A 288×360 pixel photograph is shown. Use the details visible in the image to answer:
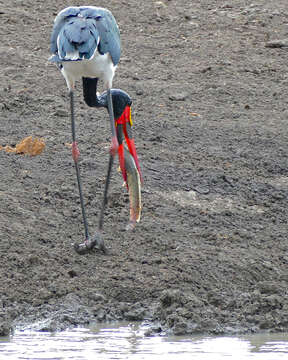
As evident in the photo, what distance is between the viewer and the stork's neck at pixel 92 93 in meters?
8.83

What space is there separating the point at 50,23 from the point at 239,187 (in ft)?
17.0

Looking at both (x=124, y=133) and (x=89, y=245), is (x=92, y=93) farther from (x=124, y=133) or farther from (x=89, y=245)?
(x=89, y=245)

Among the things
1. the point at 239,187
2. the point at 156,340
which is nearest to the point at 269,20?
the point at 239,187

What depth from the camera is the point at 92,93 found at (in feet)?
29.0

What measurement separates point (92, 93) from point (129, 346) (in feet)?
8.42

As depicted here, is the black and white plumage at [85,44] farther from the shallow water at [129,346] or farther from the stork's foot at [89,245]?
the shallow water at [129,346]

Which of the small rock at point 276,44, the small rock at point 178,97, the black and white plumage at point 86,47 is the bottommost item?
the small rock at point 178,97

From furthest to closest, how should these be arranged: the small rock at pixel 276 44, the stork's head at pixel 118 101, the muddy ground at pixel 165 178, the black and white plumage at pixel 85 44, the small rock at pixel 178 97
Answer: the small rock at pixel 276 44
the small rock at pixel 178 97
the stork's head at pixel 118 101
the black and white plumage at pixel 85 44
the muddy ground at pixel 165 178

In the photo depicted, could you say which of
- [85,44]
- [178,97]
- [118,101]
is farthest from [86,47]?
[178,97]

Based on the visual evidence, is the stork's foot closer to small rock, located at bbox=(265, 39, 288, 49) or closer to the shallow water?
the shallow water

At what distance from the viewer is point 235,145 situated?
11.2 metres

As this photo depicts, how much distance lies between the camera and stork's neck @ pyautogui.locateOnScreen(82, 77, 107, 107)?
29.0ft

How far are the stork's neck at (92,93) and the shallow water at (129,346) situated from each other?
2.24m

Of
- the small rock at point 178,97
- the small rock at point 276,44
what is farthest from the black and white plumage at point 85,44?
the small rock at point 276,44
